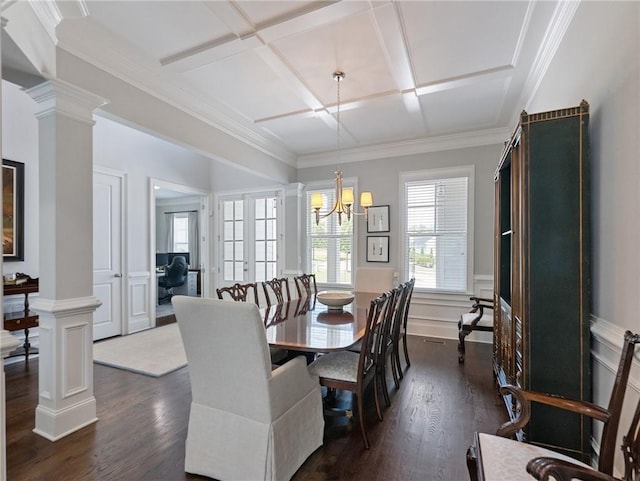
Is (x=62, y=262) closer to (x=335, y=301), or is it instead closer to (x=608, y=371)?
(x=335, y=301)

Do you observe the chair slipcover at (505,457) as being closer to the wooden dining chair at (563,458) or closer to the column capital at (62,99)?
the wooden dining chair at (563,458)

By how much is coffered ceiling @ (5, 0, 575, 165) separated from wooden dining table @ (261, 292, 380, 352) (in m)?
2.17

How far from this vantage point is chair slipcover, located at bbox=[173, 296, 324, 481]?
1634mm

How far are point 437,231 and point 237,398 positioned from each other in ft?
12.3

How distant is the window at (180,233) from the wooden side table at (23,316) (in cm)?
519

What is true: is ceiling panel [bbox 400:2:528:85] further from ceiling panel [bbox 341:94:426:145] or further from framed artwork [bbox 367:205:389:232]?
framed artwork [bbox 367:205:389:232]

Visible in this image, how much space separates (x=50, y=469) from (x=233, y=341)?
1444 mm

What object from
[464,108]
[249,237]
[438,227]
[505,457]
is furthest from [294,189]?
[505,457]

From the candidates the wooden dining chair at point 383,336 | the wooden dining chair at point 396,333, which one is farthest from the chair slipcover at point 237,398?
the wooden dining chair at point 396,333

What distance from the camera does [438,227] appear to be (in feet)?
15.3

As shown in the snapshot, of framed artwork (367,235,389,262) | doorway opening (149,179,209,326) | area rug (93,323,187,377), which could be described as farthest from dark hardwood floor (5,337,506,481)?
doorway opening (149,179,209,326)

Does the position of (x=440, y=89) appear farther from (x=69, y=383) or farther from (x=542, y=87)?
(x=69, y=383)

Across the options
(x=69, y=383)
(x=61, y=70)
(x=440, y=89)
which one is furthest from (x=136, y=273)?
(x=440, y=89)

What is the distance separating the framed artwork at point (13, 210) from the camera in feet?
11.8
